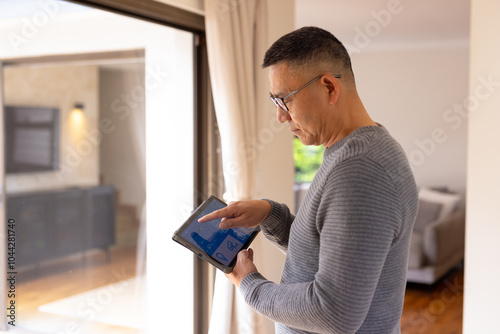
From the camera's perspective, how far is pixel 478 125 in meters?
A: 2.54

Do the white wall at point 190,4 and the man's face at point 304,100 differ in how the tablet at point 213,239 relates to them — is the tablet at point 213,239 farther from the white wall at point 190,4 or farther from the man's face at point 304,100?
the white wall at point 190,4

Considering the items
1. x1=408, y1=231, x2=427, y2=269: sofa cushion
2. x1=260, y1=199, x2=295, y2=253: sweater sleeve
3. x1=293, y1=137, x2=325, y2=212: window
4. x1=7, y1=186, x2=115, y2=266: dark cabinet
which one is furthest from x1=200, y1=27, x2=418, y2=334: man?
x1=293, y1=137, x2=325, y2=212: window

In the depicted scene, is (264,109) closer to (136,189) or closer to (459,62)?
(136,189)

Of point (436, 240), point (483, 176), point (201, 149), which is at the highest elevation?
point (201, 149)

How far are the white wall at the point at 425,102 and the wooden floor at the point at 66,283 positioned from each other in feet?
15.0

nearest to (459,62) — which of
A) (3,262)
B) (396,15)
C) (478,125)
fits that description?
(396,15)

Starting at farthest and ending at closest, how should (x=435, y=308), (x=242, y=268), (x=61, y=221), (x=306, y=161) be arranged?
(x=306, y=161), (x=435, y=308), (x=61, y=221), (x=242, y=268)

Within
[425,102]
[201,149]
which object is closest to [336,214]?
[201,149]

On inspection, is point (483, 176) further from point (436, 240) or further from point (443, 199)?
point (443, 199)

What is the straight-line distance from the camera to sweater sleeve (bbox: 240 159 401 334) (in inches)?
36.5

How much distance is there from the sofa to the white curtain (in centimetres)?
266

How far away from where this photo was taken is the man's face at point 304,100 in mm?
1063

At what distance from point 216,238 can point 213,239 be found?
0.03ft

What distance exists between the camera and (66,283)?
102 inches
